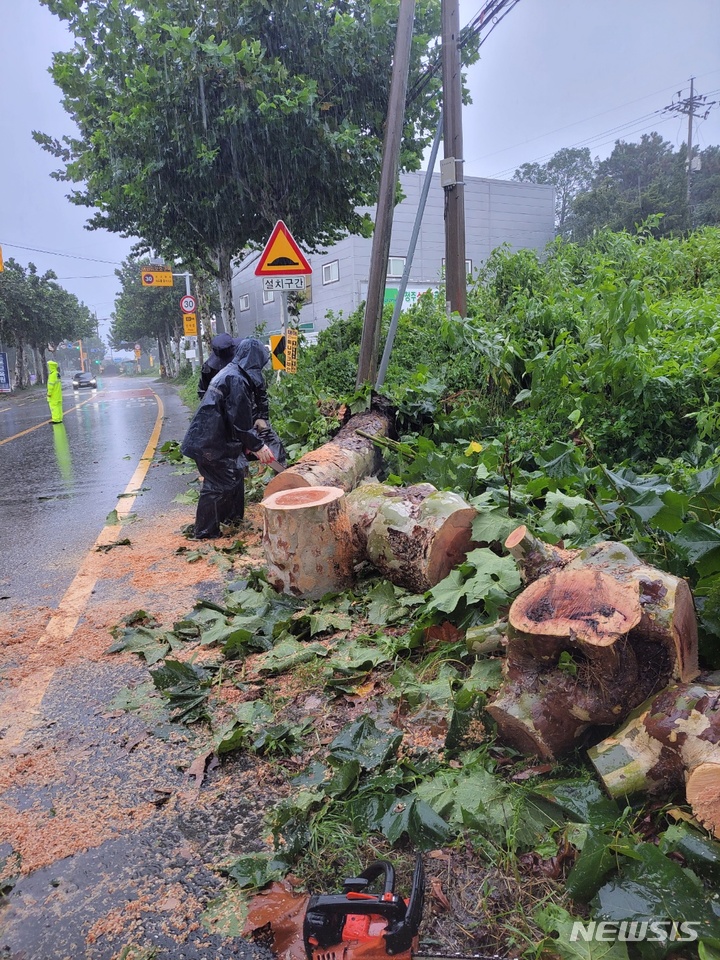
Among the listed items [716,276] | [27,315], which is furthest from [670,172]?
[27,315]

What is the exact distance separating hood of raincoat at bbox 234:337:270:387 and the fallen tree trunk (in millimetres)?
3964

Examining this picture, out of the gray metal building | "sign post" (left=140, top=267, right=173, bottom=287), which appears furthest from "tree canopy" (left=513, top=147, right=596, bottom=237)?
"sign post" (left=140, top=267, right=173, bottom=287)

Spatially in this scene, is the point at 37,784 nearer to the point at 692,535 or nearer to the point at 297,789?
the point at 297,789

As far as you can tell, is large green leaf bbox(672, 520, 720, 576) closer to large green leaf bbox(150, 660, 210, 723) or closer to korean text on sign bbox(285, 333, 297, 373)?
large green leaf bbox(150, 660, 210, 723)

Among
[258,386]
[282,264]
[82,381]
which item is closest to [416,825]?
[258,386]

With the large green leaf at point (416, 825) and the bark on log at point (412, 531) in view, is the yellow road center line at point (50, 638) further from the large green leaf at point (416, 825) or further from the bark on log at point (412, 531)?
the bark on log at point (412, 531)

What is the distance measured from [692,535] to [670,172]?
4270 cm

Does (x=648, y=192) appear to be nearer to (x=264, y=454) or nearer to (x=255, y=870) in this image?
(x=264, y=454)

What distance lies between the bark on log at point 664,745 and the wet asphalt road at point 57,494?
3.73 metres

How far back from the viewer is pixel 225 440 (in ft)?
18.4

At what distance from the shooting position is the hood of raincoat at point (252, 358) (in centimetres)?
576

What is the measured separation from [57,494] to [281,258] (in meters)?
4.45

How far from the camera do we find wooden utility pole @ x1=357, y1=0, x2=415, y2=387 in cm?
819

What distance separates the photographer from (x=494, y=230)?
3619 centimetres
